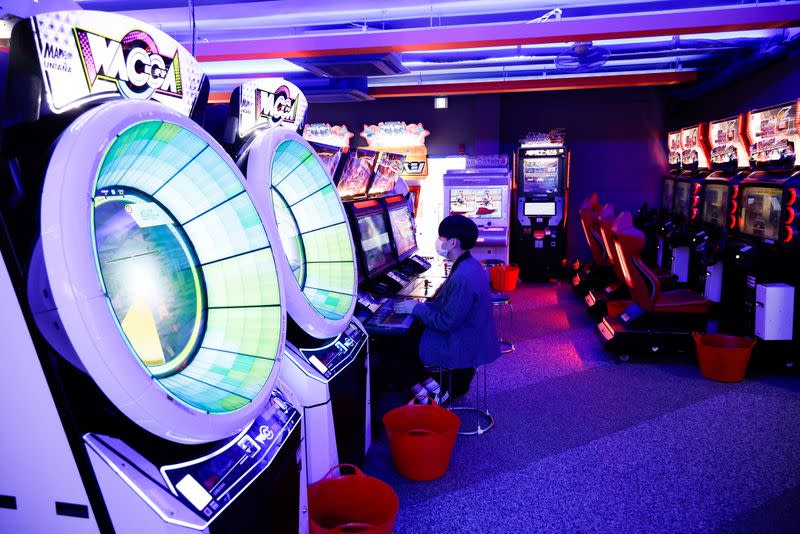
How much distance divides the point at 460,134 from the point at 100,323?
826 centimetres

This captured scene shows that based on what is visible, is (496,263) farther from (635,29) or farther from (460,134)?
(460,134)

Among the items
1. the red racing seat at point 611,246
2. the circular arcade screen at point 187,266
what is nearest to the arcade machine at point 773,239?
the red racing seat at point 611,246

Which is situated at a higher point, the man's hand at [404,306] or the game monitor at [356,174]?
the game monitor at [356,174]

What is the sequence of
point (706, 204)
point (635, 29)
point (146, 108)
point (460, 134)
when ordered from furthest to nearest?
point (460, 134) < point (706, 204) < point (635, 29) < point (146, 108)

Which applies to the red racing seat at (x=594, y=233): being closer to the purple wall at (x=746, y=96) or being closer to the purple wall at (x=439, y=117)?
the purple wall at (x=746, y=96)

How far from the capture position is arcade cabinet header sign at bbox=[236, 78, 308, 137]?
6.91 ft

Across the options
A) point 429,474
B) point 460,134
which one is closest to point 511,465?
point 429,474

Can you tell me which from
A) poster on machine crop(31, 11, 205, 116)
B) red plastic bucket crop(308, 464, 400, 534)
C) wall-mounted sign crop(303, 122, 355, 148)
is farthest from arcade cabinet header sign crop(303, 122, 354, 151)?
poster on machine crop(31, 11, 205, 116)

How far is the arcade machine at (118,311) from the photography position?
3.54 feet

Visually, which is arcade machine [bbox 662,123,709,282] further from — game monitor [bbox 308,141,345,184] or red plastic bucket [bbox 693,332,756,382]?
game monitor [bbox 308,141,345,184]

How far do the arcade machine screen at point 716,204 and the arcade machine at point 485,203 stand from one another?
2084mm

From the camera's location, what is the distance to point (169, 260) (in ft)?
5.28

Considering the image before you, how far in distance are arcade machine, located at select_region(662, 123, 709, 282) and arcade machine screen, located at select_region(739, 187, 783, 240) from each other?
3.57 feet

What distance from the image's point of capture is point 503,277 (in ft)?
22.7
